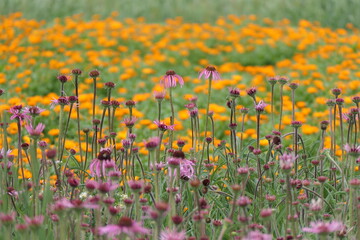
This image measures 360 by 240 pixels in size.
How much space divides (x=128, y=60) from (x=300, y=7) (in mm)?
4124

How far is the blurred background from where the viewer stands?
9.52 m

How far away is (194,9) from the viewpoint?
9.88 m

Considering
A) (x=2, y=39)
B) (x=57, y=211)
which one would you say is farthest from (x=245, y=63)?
(x=57, y=211)

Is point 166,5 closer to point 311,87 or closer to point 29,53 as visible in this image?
point 29,53

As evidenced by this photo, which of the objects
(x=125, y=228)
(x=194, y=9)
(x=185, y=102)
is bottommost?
(x=185, y=102)

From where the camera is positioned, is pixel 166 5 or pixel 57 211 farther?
pixel 166 5

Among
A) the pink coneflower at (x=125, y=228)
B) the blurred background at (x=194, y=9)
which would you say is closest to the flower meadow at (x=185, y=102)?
the pink coneflower at (x=125, y=228)

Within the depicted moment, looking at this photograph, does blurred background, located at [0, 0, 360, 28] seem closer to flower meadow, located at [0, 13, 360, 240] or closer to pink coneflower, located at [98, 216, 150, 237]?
flower meadow, located at [0, 13, 360, 240]

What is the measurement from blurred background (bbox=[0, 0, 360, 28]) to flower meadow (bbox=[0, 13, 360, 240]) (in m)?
0.34

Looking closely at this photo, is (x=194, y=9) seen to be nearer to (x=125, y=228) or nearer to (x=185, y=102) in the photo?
(x=185, y=102)

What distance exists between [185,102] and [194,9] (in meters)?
4.45

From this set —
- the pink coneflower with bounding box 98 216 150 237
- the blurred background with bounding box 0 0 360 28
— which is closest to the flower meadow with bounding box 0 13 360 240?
the pink coneflower with bounding box 98 216 150 237

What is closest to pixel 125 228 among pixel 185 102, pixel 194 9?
pixel 185 102

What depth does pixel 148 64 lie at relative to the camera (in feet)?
22.7
